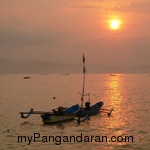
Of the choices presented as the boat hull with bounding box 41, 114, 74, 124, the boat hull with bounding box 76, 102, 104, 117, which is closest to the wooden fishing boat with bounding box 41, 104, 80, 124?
the boat hull with bounding box 41, 114, 74, 124

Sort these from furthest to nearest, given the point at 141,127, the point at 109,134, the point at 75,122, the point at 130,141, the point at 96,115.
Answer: the point at 96,115
the point at 75,122
the point at 141,127
the point at 109,134
the point at 130,141

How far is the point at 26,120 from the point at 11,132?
9073 millimetres

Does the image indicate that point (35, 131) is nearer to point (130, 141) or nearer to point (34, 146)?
point (34, 146)

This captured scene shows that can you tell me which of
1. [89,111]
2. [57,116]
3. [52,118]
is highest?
[89,111]

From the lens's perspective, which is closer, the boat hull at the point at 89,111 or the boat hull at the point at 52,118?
the boat hull at the point at 52,118

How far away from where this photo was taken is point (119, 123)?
45281 millimetres

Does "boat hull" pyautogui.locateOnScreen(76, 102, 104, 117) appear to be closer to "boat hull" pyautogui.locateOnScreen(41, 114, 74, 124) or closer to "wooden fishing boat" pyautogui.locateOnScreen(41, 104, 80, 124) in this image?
"wooden fishing boat" pyautogui.locateOnScreen(41, 104, 80, 124)

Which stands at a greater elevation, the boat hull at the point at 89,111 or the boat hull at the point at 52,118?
the boat hull at the point at 89,111

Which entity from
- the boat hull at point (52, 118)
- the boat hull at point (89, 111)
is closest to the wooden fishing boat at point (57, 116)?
the boat hull at point (52, 118)

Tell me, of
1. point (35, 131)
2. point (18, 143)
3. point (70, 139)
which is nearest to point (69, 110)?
point (35, 131)

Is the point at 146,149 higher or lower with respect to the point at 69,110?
lower

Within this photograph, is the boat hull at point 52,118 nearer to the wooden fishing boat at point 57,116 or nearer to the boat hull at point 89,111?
the wooden fishing boat at point 57,116

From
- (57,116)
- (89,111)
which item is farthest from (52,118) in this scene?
(89,111)

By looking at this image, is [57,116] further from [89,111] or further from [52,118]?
[89,111]
